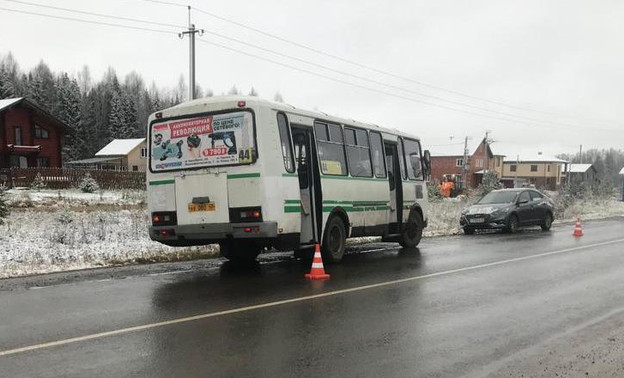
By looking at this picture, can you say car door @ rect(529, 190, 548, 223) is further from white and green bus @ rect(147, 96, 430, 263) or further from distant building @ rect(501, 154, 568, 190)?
distant building @ rect(501, 154, 568, 190)

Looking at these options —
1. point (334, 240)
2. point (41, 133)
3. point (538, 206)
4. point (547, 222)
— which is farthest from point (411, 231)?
point (41, 133)

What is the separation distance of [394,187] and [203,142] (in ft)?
20.0

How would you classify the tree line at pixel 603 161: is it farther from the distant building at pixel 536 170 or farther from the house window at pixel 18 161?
the house window at pixel 18 161

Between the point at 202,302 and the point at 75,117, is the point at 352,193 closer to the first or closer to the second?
the point at 202,302

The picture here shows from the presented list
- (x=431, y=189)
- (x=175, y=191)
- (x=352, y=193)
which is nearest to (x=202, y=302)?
(x=175, y=191)

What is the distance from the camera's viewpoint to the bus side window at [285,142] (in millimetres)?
10305

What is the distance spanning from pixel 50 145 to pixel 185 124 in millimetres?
48633

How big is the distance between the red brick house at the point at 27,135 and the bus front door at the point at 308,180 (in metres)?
45.4

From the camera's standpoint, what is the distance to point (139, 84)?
427 feet

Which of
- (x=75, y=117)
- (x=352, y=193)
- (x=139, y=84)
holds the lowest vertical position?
(x=352, y=193)

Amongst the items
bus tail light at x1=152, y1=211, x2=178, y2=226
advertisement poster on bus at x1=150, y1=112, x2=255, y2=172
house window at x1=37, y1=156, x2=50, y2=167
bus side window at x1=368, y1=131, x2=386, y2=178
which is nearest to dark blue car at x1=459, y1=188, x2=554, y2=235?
bus side window at x1=368, y1=131, x2=386, y2=178

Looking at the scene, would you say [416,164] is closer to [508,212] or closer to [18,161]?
[508,212]

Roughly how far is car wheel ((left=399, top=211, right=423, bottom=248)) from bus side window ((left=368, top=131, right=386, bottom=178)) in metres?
1.85

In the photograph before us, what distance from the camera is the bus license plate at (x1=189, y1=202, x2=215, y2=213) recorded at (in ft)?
32.9
